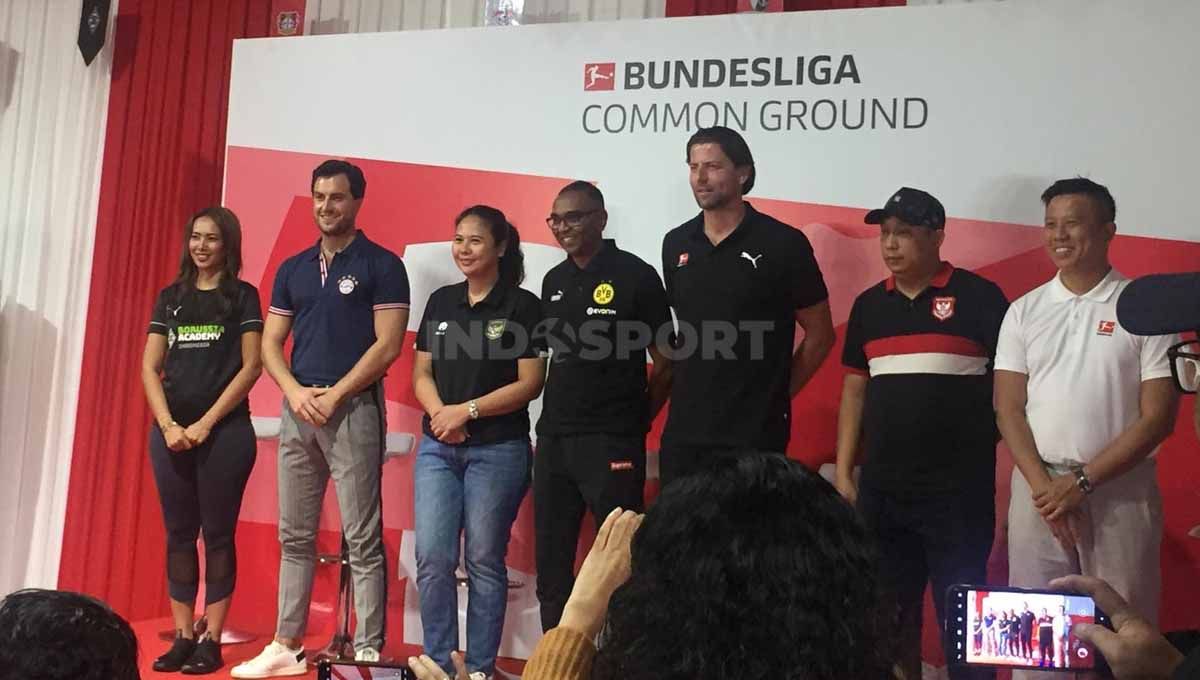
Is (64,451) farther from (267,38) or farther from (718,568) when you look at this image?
(718,568)

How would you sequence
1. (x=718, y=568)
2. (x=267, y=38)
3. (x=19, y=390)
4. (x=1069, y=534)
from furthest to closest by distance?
1. (x=19, y=390)
2. (x=267, y=38)
3. (x=1069, y=534)
4. (x=718, y=568)

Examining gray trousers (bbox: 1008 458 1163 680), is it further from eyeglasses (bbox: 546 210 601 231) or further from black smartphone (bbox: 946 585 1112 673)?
eyeglasses (bbox: 546 210 601 231)

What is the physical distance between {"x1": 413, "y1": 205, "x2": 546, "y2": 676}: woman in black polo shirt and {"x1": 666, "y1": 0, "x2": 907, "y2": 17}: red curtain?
1056 millimetres

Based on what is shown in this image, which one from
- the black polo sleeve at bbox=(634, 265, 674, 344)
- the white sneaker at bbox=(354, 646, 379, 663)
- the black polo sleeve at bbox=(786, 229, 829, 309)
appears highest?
the black polo sleeve at bbox=(786, 229, 829, 309)

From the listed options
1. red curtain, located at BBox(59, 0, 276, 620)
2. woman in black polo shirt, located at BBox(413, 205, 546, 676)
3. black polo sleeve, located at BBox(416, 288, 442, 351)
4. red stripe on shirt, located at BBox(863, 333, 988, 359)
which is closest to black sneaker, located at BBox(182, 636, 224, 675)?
woman in black polo shirt, located at BBox(413, 205, 546, 676)

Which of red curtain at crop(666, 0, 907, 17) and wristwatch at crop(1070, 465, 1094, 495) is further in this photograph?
red curtain at crop(666, 0, 907, 17)

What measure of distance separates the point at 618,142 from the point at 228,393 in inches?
61.1

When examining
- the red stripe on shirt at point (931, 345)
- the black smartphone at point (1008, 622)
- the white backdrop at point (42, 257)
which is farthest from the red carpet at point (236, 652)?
the black smartphone at point (1008, 622)

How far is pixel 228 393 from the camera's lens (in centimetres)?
356

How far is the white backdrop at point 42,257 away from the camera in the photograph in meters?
4.47

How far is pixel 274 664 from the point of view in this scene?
350 cm

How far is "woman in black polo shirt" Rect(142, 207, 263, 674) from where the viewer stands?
3.54m

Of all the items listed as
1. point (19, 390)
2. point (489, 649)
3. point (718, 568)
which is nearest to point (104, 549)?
point (19, 390)

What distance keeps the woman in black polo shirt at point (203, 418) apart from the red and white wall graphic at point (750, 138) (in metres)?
0.39
